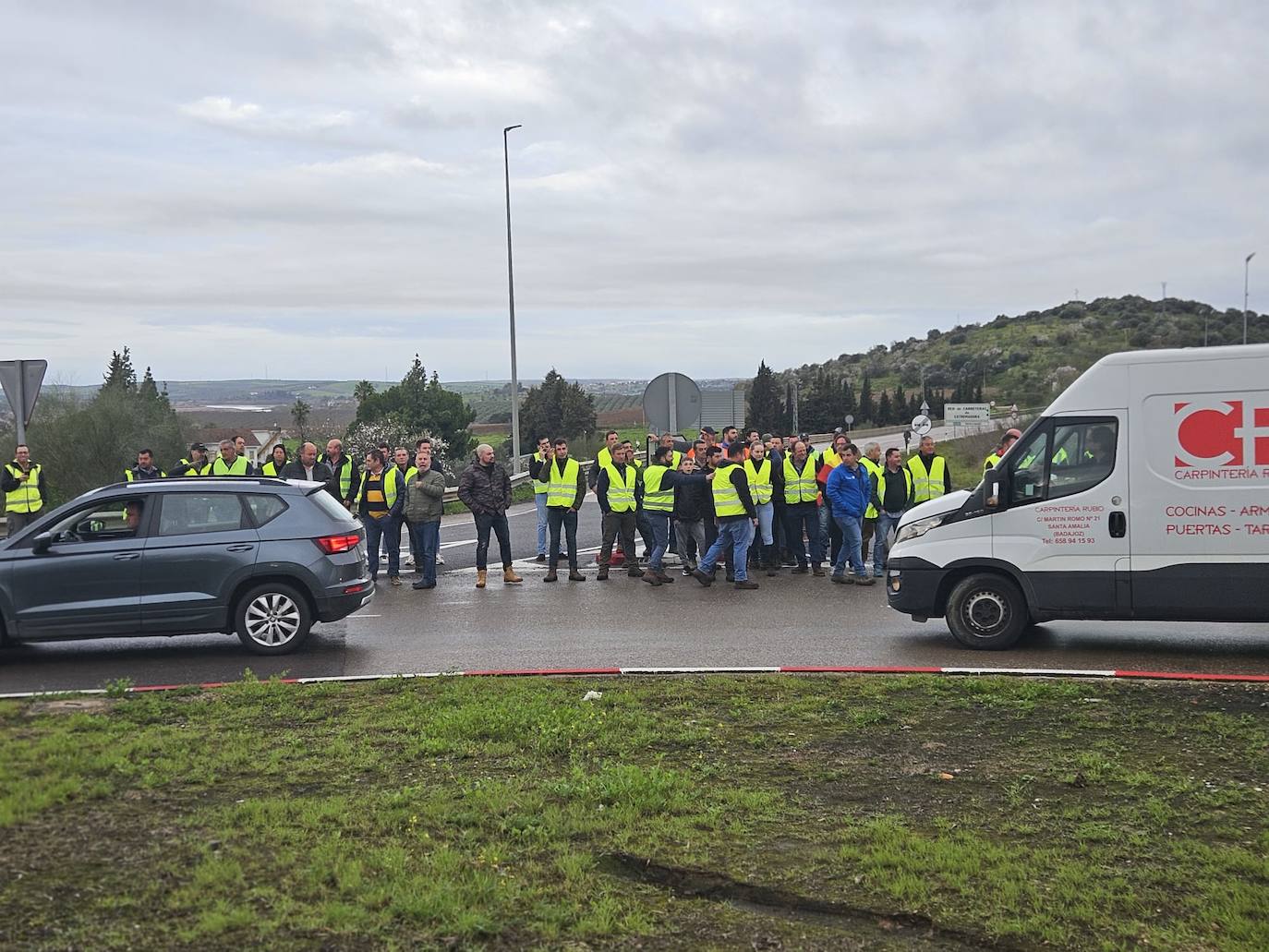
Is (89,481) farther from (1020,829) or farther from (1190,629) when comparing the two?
(1020,829)

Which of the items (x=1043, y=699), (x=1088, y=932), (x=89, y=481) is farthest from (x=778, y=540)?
(x=89, y=481)

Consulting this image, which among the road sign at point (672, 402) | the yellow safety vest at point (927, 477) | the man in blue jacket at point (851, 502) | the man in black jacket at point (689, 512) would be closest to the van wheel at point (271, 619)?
the man in black jacket at point (689, 512)

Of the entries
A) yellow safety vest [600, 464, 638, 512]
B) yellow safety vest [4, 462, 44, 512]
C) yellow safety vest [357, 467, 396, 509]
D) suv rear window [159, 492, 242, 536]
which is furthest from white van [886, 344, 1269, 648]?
yellow safety vest [4, 462, 44, 512]

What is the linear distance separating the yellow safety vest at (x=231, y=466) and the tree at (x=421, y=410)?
83.5 metres

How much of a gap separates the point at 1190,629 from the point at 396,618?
323 inches

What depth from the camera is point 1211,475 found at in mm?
10430

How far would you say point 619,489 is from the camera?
16.8m

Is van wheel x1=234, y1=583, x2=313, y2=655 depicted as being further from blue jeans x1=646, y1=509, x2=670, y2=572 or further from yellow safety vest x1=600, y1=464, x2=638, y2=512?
yellow safety vest x1=600, y1=464, x2=638, y2=512

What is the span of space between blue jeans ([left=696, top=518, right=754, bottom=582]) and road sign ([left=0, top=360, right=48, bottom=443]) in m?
9.11

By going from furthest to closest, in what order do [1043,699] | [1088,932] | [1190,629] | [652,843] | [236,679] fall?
[1190,629] → [236,679] → [1043,699] → [652,843] → [1088,932]

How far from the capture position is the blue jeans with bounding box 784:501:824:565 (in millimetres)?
16891

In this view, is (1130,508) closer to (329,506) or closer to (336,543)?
(336,543)

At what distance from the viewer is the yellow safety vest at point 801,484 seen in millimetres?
16672

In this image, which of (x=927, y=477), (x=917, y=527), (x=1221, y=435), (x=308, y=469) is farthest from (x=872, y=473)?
(x=308, y=469)
